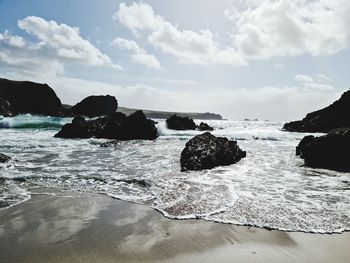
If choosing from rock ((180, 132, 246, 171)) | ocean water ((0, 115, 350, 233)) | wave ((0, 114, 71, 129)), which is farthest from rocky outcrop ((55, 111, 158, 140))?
wave ((0, 114, 71, 129))

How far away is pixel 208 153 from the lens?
11.3 meters

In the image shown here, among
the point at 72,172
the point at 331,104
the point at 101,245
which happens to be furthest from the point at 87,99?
the point at 101,245

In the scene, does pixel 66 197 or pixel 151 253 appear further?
pixel 66 197

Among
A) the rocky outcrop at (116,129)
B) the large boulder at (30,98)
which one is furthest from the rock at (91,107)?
the rocky outcrop at (116,129)

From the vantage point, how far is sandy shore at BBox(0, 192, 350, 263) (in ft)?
12.6

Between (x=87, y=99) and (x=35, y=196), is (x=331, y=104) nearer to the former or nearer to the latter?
(x=35, y=196)

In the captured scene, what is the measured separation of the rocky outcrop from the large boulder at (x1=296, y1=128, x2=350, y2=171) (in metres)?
14.5

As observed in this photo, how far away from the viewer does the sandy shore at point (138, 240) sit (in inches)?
151

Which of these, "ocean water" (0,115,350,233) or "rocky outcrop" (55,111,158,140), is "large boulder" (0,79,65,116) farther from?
"ocean water" (0,115,350,233)

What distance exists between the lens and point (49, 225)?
4.83 metres

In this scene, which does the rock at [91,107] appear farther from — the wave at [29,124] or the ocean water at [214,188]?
the ocean water at [214,188]

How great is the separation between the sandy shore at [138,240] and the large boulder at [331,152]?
7.33m

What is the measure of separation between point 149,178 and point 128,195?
6.47 ft

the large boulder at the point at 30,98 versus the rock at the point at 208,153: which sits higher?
the large boulder at the point at 30,98
